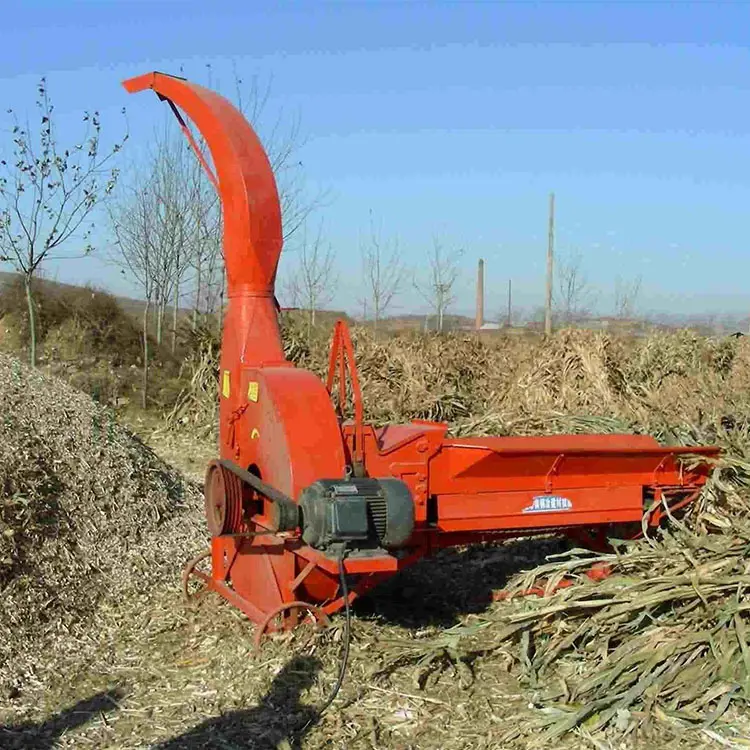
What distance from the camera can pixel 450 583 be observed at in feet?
19.4

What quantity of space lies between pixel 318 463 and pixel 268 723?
3.66 ft

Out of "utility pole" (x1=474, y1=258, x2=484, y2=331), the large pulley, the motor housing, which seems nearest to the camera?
the motor housing

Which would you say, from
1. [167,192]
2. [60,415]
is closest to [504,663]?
[60,415]

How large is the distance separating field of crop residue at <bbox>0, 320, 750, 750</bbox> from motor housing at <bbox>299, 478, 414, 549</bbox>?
0.69 metres

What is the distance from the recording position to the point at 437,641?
4535 mm

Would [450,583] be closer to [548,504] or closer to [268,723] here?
[548,504]

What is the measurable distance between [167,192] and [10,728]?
37.6 feet

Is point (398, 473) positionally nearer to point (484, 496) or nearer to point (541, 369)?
point (484, 496)

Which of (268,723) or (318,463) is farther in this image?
(318,463)

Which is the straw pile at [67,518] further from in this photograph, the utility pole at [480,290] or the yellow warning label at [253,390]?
the utility pole at [480,290]

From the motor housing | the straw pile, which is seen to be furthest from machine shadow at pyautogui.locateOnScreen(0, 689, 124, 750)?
the motor housing

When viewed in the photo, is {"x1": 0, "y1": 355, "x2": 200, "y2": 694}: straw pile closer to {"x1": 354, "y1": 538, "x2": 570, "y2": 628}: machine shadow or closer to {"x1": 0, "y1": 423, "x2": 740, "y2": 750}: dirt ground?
{"x1": 0, "y1": 423, "x2": 740, "y2": 750}: dirt ground

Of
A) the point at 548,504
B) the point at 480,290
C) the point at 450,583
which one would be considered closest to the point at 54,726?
the point at 548,504

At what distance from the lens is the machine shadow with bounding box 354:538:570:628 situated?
5195mm
